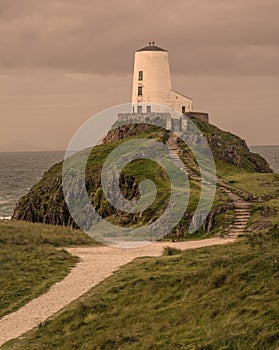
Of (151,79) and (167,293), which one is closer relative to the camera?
(167,293)

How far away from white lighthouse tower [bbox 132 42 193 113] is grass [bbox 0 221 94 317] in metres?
34.8

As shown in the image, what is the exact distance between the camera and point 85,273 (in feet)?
112

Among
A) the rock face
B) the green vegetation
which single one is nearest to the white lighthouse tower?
the rock face

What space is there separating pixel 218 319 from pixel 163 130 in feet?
176

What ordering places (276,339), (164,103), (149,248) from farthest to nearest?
(164,103), (149,248), (276,339)

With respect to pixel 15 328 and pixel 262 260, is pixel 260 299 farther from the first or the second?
pixel 15 328

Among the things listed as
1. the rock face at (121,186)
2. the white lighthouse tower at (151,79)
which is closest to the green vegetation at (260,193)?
the rock face at (121,186)

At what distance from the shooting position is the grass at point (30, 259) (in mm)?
30984

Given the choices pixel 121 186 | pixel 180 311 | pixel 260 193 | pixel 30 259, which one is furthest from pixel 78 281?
pixel 121 186

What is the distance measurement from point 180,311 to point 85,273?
11.4m

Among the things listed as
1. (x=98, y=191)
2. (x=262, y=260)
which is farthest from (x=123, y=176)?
(x=262, y=260)

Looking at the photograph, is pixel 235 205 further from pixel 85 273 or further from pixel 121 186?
pixel 85 273

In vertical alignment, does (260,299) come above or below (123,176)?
below

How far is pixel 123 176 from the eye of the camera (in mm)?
58281
